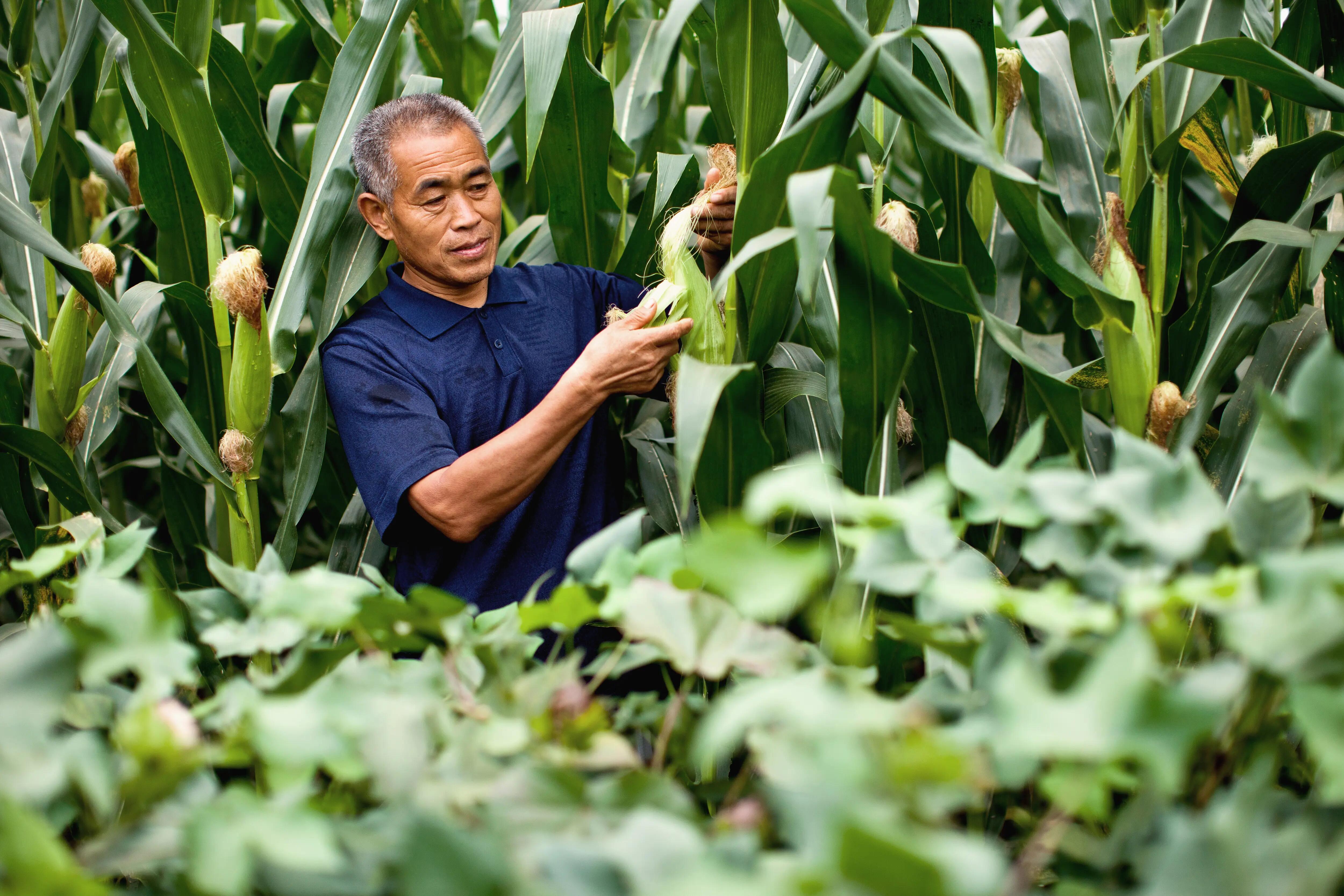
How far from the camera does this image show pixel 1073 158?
51.0 inches

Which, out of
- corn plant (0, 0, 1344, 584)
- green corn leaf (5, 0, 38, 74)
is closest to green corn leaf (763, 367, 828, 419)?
corn plant (0, 0, 1344, 584)

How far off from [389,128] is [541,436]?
0.54 meters

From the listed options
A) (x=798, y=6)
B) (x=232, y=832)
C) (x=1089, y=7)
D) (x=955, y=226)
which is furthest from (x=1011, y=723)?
(x=1089, y=7)

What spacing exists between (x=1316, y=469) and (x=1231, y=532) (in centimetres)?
5

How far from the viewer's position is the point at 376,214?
149cm

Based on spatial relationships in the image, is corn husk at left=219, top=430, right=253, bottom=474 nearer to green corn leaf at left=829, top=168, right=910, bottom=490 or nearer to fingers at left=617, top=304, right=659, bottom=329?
fingers at left=617, top=304, right=659, bottom=329

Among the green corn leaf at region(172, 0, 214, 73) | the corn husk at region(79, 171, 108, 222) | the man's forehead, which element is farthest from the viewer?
the corn husk at region(79, 171, 108, 222)

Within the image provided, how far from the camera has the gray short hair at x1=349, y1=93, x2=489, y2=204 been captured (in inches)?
56.3

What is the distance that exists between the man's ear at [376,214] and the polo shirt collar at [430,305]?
67 mm

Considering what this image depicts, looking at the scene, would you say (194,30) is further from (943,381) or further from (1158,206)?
(1158,206)

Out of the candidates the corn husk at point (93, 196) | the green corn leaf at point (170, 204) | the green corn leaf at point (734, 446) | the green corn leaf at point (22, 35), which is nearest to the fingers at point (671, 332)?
the green corn leaf at point (734, 446)

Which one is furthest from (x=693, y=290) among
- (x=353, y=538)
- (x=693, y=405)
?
(x=353, y=538)

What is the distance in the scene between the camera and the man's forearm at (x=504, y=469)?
125 centimetres

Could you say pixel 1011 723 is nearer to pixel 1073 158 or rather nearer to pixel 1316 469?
pixel 1316 469
